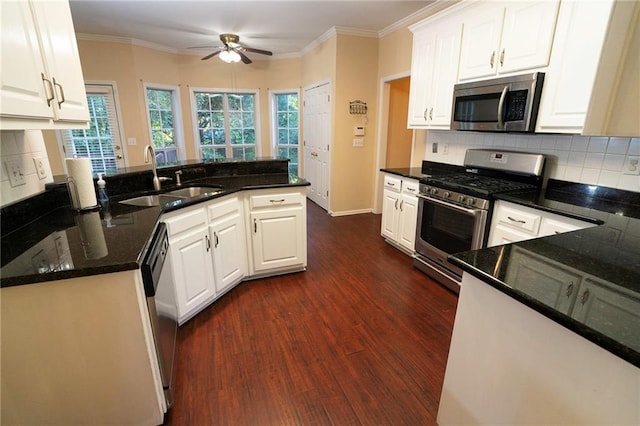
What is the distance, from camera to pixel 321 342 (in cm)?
197

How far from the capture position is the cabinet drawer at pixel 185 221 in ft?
6.03

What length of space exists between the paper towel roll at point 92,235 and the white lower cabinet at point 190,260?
0.34m

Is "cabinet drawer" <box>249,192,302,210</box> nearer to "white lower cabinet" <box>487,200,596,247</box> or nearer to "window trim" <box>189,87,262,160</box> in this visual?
"white lower cabinet" <box>487,200,596,247</box>

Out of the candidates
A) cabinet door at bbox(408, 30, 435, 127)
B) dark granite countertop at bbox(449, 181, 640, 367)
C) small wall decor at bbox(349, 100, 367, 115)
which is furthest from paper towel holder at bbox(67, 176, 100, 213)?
small wall decor at bbox(349, 100, 367, 115)

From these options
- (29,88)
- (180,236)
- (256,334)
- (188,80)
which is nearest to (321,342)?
(256,334)

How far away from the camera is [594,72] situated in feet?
5.79

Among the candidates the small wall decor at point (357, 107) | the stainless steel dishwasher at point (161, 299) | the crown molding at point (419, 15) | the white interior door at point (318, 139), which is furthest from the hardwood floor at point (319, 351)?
the crown molding at point (419, 15)

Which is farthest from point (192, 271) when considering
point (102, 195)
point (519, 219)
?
point (519, 219)

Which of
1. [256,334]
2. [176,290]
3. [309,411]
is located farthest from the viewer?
[256,334]

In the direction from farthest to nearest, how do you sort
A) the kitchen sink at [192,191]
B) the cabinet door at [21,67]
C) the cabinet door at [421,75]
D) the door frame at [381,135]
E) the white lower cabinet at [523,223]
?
the door frame at [381,135], the cabinet door at [421,75], the kitchen sink at [192,191], the white lower cabinet at [523,223], the cabinet door at [21,67]

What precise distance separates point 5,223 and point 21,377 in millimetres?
699

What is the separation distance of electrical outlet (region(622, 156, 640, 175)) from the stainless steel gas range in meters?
0.46

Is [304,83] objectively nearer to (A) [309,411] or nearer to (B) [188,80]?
(B) [188,80]

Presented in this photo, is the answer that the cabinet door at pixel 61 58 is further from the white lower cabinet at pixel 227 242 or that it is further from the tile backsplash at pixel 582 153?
the tile backsplash at pixel 582 153
